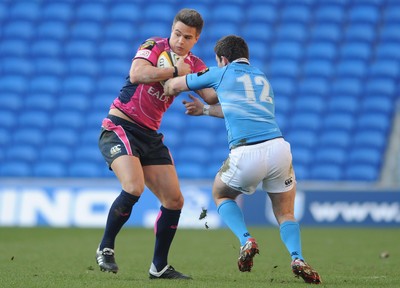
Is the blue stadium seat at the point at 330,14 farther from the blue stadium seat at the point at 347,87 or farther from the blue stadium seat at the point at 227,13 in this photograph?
the blue stadium seat at the point at 227,13

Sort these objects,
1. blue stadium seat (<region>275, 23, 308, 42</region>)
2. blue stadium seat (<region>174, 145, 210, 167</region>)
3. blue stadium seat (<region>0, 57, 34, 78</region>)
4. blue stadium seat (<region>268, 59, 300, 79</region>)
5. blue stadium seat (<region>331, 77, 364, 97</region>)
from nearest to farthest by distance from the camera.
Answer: blue stadium seat (<region>174, 145, 210, 167</region>)
blue stadium seat (<region>331, 77, 364, 97</region>)
blue stadium seat (<region>268, 59, 300, 79</region>)
blue stadium seat (<region>0, 57, 34, 78</region>)
blue stadium seat (<region>275, 23, 308, 42</region>)

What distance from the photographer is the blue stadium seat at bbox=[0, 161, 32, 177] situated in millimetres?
17281

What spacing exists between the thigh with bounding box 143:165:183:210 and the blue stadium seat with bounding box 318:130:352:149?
1058cm

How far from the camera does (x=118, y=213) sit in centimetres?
689

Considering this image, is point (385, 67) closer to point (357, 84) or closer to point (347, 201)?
point (357, 84)

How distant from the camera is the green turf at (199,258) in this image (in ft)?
21.6

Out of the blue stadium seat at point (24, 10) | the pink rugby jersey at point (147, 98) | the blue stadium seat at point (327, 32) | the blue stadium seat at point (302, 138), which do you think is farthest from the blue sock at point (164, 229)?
the blue stadium seat at point (24, 10)

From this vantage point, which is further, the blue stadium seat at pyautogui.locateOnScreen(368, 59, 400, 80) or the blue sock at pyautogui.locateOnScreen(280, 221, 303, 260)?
the blue stadium seat at pyautogui.locateOnScreen(368, 59, 400, 80)

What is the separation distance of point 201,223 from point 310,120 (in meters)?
4.12

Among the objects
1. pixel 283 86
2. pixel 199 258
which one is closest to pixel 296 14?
pixel 283 86

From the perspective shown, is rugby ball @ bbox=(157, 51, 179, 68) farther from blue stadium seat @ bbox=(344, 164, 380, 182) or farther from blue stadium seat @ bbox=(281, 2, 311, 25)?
blue stadium seat @ bbox=(281, 2, 311, 25)

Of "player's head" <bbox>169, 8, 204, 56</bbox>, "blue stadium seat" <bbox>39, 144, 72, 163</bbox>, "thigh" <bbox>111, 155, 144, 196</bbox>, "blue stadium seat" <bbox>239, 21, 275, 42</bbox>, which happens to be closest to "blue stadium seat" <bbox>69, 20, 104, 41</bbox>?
"blue stadium seat" <bbox>39, 144, 72, 163</bbox>

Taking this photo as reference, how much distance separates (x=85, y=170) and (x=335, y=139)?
4.91 metres

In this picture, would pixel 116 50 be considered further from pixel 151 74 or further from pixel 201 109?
pixel 151 74
